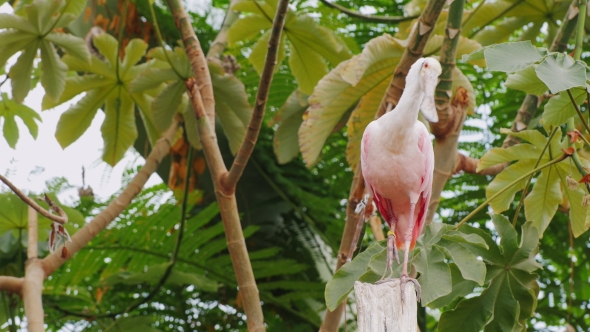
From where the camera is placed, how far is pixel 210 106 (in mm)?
3664

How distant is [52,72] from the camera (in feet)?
13.0

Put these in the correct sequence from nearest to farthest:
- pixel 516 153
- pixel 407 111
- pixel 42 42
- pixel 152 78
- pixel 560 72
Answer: pixel 560 72, pixel 407 111, pixel 516 153, pixel 42 42, pixel 152 78

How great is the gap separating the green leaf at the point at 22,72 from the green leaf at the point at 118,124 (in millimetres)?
544

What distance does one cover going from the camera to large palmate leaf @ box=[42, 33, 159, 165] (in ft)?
13.8

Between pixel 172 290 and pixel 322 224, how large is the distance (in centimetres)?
105

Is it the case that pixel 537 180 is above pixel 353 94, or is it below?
below

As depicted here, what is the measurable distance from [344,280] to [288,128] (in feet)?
5.64

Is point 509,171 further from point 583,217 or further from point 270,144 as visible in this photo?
point 270,144

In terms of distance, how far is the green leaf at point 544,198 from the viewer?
336cm

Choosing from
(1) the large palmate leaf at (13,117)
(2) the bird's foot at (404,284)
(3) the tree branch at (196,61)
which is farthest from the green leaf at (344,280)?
(1) the large palmate leaf at (13,117)

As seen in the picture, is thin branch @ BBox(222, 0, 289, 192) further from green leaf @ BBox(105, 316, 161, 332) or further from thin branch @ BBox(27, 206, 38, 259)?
green leaf @ BBox(105, 316, 161, 332)

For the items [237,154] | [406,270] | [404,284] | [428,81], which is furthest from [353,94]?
[404,284]

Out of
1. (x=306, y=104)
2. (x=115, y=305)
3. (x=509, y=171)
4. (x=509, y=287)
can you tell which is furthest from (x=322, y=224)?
(x=509, y=287)

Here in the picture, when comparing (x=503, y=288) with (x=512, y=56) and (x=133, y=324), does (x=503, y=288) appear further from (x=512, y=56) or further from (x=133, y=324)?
(x=133, y=324)
